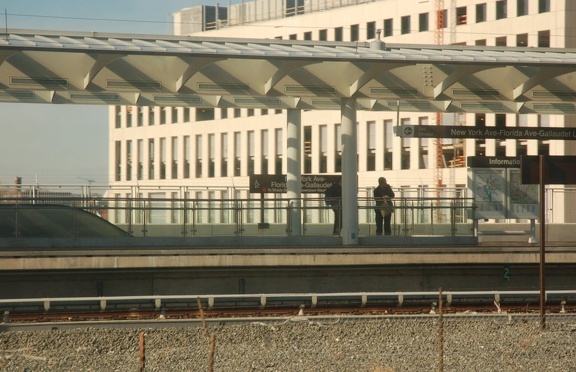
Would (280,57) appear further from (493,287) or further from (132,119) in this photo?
(132,119)

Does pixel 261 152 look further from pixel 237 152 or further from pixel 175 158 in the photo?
pixel 175 158

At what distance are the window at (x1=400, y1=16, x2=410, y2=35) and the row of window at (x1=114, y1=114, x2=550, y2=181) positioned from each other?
559 cm

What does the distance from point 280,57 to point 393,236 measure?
5.04 m

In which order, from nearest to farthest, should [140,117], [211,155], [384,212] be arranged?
1. [384,212]
2. [211,155]
3. [140,117]

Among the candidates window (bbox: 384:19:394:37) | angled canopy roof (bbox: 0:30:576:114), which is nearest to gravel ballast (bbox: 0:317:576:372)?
angled canopy roof (bbox: 0:30:576:114)

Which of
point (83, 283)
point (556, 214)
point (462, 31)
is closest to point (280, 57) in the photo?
point (83, 283)

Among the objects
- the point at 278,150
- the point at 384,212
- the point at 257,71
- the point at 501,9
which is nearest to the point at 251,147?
the point at 278,150

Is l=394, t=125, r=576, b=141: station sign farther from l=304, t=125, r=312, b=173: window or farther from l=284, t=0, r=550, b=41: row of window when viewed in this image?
l=304, t=125, r=312, b=173: window

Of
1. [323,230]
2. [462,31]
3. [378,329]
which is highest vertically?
[462,31]

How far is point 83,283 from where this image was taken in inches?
851

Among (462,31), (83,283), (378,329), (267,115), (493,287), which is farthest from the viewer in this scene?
(267,115)

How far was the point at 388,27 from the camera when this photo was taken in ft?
226

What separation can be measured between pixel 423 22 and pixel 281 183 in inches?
1318

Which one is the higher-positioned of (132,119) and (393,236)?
(132,119)
